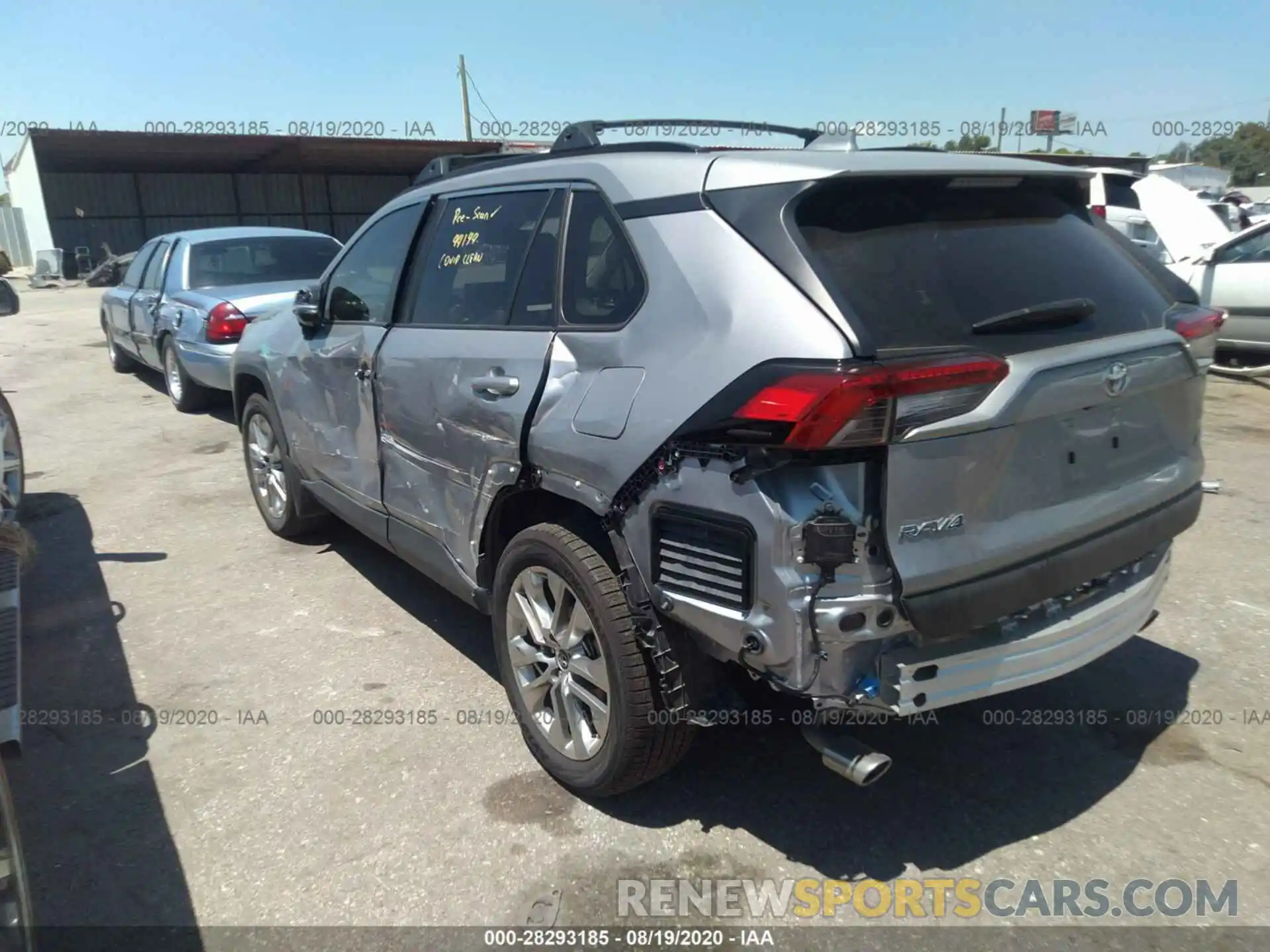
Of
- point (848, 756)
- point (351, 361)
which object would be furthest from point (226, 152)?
point (848, 756)

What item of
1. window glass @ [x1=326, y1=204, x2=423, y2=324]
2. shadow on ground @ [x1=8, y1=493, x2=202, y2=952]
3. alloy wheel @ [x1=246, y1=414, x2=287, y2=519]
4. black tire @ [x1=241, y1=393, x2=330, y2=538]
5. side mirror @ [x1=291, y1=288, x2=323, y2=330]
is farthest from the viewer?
alloy wheel @ [x1=246, y1=414, x2=287, y2=519]

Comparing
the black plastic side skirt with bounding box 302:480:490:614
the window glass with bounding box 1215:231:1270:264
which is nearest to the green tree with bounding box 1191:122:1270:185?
the window glass with bounding box 1215:231:1270:264

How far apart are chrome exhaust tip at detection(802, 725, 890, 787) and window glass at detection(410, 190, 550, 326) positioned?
62.7 inches

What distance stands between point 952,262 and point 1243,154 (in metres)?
89.0

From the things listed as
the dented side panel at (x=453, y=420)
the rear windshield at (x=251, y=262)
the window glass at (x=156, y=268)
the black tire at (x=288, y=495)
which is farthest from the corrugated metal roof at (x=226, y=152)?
the dented side panel at (x=453, y=420)

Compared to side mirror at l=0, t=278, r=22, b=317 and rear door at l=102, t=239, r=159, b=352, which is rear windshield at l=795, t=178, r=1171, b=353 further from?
rear door at l=102, t=239, r=159, b=352

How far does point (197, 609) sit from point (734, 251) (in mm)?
3549

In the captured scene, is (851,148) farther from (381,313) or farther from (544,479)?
(381,313)

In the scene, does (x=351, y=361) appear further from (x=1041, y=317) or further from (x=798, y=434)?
(x=1041, y=317)

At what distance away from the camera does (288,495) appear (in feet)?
17.2

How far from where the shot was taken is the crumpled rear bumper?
2326mm

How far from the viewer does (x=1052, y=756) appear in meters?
3.21

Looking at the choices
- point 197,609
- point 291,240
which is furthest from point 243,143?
point 197,609

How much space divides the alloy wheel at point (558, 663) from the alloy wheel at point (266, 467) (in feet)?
8.47
